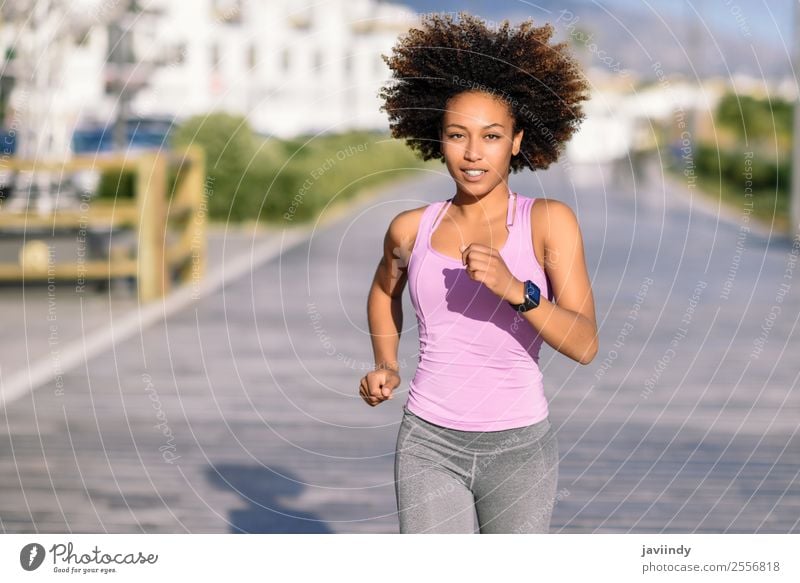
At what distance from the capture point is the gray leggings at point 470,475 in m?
3.59

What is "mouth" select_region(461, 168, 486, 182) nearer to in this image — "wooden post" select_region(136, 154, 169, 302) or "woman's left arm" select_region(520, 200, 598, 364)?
"woman's left arm" select_region(520, 200, 598, 364)

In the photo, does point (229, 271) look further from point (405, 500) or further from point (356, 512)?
point (405, 500)

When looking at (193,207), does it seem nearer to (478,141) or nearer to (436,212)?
(436,212)

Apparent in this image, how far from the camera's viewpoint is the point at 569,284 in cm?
357

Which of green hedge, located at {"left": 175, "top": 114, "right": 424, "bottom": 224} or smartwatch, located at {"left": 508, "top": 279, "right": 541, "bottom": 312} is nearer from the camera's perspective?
smartwatch, located at {"left": 508, "top": 279, "right": 541, "bottom": 312}

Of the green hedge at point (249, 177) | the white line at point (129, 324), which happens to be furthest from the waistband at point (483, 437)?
the green hedge at point (249, 177)

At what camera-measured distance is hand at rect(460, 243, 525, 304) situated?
3273 mm

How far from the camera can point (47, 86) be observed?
2017 cm

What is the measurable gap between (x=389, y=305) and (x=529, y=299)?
0.63 metres

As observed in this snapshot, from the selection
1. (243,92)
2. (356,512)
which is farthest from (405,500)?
(243,92)

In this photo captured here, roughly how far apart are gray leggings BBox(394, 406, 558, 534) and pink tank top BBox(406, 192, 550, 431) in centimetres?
3

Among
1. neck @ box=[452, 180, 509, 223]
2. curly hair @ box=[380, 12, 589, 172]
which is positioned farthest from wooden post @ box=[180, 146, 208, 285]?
neck @ box=[452, 180, 509, 223]

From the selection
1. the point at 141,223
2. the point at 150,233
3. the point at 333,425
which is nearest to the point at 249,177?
the point at 150,233

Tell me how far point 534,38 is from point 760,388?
5.93 metres
